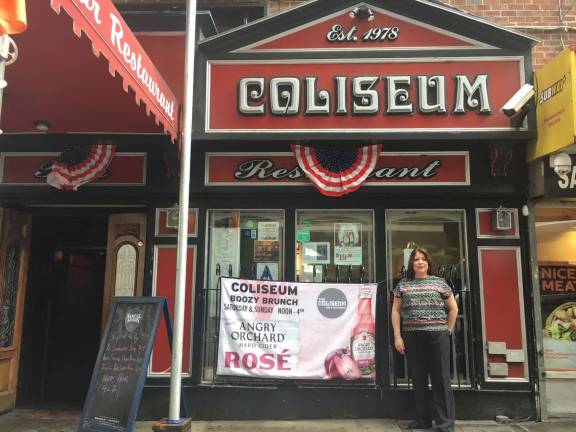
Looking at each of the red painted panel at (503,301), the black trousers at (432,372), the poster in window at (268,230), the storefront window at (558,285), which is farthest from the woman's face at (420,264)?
the storefront window at (558,285)

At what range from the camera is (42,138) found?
5836 millimetres

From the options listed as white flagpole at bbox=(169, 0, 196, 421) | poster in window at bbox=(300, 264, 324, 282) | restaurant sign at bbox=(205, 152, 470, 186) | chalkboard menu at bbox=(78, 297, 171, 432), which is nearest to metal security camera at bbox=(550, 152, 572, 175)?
restaurant sign at bbox=(205, 152, 470, 186)

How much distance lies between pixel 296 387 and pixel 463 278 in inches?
89.4

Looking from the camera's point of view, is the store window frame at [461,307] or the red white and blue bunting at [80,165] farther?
the red white and blue bunting at [80,165]

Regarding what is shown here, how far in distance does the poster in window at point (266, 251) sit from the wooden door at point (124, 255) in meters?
1.38

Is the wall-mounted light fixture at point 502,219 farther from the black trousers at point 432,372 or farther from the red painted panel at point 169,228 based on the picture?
the red painted panel at point 169,228

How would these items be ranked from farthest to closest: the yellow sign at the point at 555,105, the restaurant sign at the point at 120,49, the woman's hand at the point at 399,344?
the woman's hand at the point at 399,344 → the yellow sign at the point at 555,105 → the restaurant sign at the point at 120,49

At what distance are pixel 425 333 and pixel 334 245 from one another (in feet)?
5.12

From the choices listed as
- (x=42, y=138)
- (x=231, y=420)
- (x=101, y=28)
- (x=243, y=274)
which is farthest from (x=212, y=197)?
(x=101, y=28)

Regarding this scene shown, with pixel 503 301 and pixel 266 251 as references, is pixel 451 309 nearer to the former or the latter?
pixel 503 301

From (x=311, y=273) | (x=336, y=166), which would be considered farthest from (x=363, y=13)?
(x=311, y=273)

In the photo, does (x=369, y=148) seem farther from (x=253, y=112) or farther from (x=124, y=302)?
(x=124, y=302)

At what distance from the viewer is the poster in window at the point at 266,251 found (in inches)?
241

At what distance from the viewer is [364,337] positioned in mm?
5719
